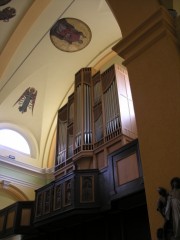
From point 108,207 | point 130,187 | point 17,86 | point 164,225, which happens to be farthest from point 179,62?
point 17,86

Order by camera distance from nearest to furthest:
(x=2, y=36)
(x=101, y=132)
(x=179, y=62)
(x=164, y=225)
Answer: (x=164, y=225) → (x=179, y=62) → (x=101, y=132) → (x=2, y=36)

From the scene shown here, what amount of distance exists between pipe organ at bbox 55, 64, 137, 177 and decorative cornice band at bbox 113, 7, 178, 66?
3.17m

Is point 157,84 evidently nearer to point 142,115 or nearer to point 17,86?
point 142,115

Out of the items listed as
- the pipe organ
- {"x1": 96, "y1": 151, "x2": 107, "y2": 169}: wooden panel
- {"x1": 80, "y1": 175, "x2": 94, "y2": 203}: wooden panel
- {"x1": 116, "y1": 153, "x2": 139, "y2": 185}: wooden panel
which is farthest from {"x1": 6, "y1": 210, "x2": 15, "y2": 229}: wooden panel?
{"x1": 116, "y1": 153, "x2": 139, "y2": 185}: wooden panel

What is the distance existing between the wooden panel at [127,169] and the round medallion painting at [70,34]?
5.82 m

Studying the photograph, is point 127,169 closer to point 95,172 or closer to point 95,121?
point 95,172

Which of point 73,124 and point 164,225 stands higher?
point 73,124

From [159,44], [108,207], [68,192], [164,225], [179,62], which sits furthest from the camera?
[68,192]

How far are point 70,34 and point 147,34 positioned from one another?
6728mm

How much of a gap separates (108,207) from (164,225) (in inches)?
114

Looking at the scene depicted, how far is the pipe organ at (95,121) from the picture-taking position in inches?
278

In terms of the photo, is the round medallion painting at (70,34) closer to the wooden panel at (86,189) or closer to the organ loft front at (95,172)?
the organ loft front at (95,172)

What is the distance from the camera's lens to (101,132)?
749cm

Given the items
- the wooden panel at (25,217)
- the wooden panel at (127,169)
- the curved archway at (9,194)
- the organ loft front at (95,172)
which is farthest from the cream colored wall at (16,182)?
the wooden panel at (127,169)
